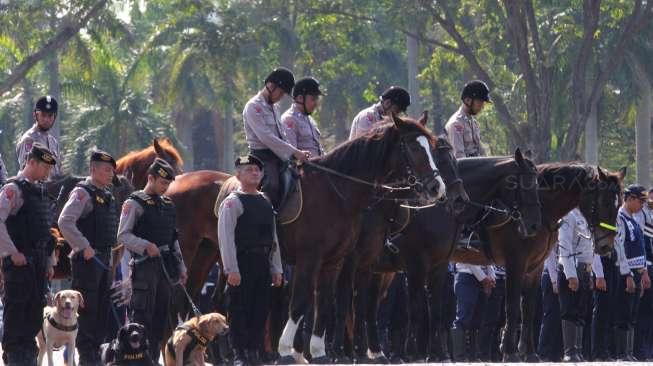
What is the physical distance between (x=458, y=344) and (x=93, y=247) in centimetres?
666

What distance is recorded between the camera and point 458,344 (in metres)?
19.8

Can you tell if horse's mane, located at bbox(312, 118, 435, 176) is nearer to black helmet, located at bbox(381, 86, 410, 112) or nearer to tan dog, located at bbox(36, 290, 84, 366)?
black helmet, located at bbox(381, 86, 410, 112)

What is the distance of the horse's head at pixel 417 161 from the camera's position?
15.0m

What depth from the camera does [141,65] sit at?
176ft

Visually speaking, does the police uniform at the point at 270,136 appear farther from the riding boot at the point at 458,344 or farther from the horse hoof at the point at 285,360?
the riding boot at the point at 458,344

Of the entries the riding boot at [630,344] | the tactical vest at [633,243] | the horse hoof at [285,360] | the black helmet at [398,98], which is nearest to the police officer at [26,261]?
the horse hoof at [285,360]

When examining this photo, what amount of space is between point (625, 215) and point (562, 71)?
65.6 feet

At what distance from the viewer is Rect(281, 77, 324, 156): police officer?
54.2 feet

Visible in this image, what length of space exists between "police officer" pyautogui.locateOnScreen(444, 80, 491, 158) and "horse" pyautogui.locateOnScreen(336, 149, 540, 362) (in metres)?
0.75

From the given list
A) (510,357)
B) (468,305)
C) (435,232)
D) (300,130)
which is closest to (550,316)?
(468,305)

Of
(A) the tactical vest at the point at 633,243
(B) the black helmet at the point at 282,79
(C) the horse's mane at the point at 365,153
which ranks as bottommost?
(A) the tactical vest at the point at 633,243

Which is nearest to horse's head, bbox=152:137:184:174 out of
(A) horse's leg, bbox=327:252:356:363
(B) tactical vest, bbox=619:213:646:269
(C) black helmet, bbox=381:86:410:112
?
(C) black helmet, bbox=381:86:410:112

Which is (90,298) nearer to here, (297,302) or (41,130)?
(297,302)

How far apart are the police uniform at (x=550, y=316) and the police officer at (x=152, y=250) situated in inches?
272
